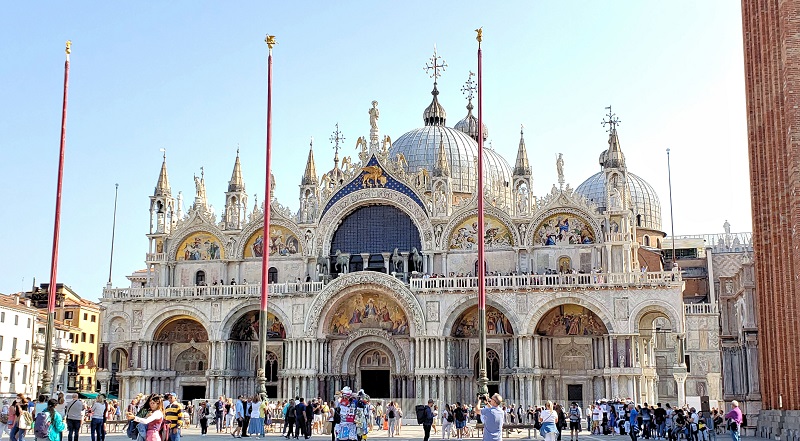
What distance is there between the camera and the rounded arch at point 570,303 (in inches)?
1885

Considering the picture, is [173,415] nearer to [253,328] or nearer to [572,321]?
[572,321]

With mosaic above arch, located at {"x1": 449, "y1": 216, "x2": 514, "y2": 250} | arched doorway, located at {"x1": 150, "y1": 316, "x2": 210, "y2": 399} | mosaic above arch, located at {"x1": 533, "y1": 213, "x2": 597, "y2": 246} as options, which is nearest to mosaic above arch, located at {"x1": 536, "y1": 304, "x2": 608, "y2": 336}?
mosaic above arch, located at {"x1": 533, "y1": 213, "x2": 597, "y2": 246}

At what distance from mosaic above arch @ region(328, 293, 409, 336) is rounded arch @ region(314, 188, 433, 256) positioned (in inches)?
133

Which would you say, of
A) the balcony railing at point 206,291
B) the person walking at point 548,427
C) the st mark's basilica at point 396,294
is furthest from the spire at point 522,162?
the person walking at point 548,427

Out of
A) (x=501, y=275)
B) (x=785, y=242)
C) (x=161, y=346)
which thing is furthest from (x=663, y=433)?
(x=161, y=346)

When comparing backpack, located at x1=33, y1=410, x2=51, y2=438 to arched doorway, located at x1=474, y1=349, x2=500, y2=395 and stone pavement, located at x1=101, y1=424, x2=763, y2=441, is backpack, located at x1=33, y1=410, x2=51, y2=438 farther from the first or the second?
arched doorway, located at x1=474, y1=349, x2=500, y2=395

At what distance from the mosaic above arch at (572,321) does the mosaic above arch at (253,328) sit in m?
14.2

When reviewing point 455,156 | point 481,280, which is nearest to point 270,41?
point 481,280

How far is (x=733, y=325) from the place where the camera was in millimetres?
47062

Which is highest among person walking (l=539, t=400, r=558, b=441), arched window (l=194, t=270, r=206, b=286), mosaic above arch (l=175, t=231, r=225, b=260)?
Result: mosaic above arch (l=175, t=231, r=225, b=260)

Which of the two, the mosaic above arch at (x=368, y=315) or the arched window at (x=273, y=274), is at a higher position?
the arched window at (x=273, y=274)

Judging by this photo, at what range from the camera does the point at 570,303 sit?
161 ft

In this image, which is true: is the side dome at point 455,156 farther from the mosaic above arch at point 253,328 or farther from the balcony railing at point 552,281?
the mosaic above arch at point 253,328

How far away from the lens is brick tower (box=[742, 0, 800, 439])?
1075 inches
